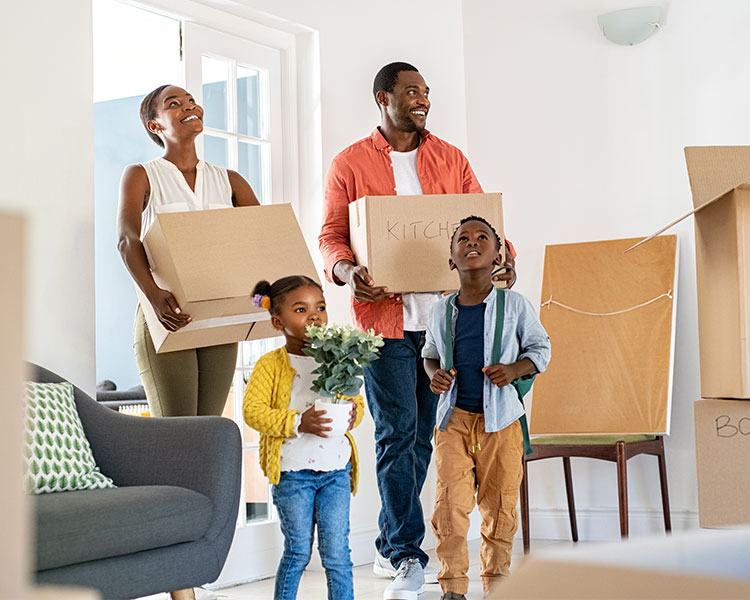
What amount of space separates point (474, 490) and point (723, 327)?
2.98ft

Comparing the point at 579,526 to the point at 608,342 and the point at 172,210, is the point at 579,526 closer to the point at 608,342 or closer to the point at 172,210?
the point at 608,342

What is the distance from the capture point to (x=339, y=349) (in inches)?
85.4

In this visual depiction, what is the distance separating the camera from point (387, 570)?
124 inches

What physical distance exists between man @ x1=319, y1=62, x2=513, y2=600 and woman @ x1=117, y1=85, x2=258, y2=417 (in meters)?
0.35

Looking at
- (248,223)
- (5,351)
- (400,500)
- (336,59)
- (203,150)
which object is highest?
(336,59)

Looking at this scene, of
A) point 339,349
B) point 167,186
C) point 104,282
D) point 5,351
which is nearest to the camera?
point 5,351

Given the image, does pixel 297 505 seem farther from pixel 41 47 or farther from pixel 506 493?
pixel 41 47

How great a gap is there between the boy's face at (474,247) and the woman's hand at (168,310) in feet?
2.58

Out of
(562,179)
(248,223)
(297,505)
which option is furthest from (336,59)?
(297,505)

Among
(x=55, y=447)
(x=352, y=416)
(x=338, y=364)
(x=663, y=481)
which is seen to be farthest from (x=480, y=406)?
(x=663, y=481)

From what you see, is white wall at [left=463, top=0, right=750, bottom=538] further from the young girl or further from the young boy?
the young girl

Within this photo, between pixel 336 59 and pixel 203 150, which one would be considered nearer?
pixel 203 150

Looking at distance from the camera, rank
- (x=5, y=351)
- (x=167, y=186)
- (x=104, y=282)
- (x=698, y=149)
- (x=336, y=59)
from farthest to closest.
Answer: (x=104, y=282) < (x=336, y=59) < (x=167, y=186) < (x=698, y=149) < (x=5, y=351)

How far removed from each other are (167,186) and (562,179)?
1.95 m
